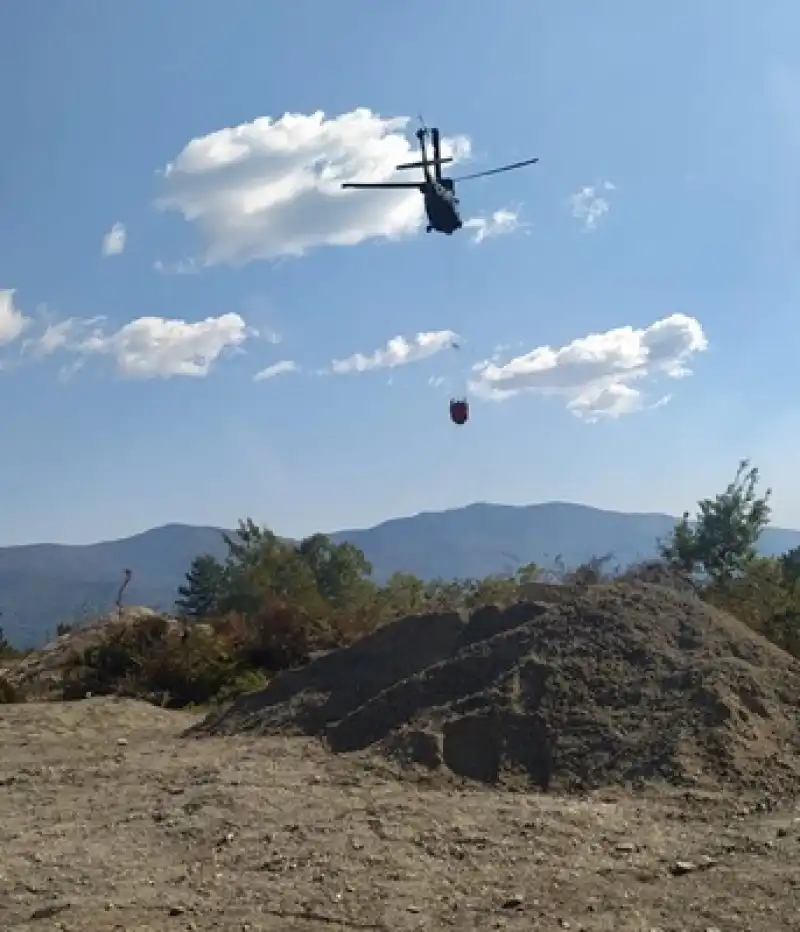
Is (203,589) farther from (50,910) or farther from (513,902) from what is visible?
(513,902)

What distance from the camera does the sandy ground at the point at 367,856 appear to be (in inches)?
243

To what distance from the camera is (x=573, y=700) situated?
31.7ft

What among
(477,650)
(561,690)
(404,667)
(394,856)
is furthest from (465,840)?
(404,667)

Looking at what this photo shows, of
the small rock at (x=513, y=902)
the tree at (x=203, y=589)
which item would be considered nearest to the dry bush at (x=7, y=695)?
the tree at (x=203, y=589)

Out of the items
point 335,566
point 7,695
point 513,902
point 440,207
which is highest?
point 440,207

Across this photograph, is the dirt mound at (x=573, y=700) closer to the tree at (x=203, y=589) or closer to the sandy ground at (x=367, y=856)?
the sandy ground at (x=367, y=856)

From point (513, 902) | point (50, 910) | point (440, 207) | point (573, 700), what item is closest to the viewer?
point (513, 902)

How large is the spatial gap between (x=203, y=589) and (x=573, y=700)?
22271 mm

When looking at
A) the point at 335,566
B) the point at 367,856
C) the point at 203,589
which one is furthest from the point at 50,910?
the point at 203,589

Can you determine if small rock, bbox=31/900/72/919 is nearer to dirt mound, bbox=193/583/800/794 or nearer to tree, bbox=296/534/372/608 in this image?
dirt mound, bbox=193/583/800/794

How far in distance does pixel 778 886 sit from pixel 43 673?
13.8 m

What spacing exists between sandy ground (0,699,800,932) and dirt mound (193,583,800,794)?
1.50ft

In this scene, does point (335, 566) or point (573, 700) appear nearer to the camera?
point (573, 700)

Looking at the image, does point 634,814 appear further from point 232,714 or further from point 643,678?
point 232,714
